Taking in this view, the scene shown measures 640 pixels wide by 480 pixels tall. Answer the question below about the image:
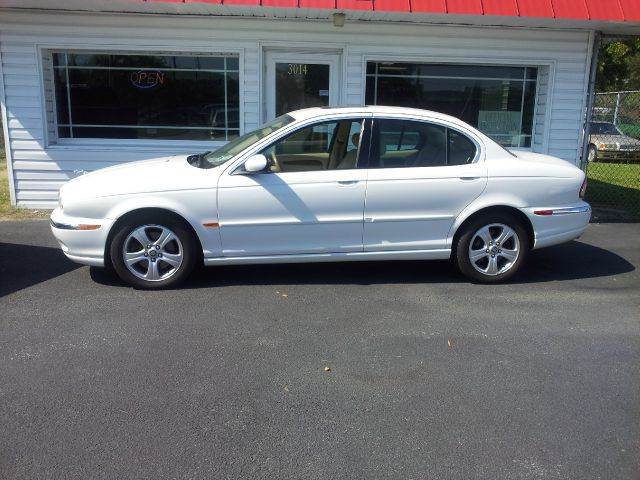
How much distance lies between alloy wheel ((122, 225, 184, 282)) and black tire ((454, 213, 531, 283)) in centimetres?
261

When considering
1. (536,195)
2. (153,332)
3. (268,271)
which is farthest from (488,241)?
(153,332)

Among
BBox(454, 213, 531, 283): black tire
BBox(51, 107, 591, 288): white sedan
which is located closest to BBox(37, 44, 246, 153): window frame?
BBox(51, 107, 591, 288): white sedan

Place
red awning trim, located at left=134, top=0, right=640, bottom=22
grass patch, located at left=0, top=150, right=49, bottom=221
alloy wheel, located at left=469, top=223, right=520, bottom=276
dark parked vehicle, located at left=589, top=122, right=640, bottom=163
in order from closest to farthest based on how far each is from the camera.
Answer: alloy wheel, located at left=469, top=223, right=520, bottom=276
red awning trim, located at left=134, top=0, right=640, bottom=22
grass patch, located at left=0, top=150, right=49, bottom=221
dark parked vehicle, located at left=589, top=122, right=640, bottom=163

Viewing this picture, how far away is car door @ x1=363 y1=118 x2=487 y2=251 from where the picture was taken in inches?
216

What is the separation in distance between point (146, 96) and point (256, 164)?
4.83 m

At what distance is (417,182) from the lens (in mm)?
5496

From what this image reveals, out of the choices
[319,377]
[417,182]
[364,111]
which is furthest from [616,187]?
[319,377]

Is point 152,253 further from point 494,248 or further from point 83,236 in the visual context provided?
point 494,248

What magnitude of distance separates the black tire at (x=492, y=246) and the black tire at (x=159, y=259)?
8.16ft

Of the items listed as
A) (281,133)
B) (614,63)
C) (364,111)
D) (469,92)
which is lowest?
(281,133)

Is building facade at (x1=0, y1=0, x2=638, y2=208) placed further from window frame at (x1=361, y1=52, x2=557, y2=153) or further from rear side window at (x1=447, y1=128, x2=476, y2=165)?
rear side window at (x1=447, y1=128, x2=476, y2=165)

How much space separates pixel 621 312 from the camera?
5113mm

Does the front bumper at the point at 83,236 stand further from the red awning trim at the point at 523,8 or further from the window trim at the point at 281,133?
the red awning trim at the point at 523,8

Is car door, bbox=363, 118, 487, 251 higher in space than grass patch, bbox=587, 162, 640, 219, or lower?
higher
